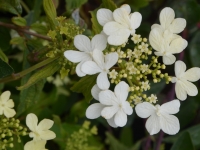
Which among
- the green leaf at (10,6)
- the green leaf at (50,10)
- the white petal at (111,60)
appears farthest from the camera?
the green leaf at (10,6)

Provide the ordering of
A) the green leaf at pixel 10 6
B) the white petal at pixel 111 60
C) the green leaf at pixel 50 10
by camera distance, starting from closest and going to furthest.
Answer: the white petal at pixel 111 60 → the green leaf at pixel 50 10 → the green leaf at pixel 10 6

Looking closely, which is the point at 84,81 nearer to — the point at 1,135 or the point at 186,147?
the point at 1,135

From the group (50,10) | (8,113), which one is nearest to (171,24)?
(50,10)

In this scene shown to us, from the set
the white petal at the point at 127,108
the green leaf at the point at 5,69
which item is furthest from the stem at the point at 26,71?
the white petal at the point at 127,108

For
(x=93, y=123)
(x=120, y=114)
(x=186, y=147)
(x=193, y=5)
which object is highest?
(x=120, y=114)

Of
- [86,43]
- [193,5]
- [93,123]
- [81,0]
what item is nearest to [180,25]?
[86,43]

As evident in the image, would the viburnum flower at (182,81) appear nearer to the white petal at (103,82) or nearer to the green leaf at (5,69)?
the white petal at (103,82)

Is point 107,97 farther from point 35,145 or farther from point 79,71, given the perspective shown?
point 35,145
